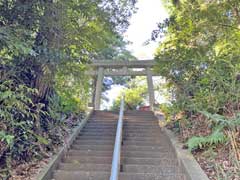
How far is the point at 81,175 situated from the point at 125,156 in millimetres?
1004

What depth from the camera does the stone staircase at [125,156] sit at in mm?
4195

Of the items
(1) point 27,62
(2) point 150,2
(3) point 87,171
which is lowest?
(3) point 87,171

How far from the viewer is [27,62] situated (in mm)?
4344

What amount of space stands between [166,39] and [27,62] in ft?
12.6

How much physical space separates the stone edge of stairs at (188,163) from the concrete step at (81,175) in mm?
1033

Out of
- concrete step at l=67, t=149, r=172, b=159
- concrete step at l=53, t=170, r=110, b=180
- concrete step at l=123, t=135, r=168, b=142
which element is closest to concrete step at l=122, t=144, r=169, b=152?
concrete step at l=67, t=149, r=172, b=159

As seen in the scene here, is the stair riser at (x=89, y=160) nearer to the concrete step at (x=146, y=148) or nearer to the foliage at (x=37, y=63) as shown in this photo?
the foliage at (x=37, y=63)

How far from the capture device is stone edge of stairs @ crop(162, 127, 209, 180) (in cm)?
369

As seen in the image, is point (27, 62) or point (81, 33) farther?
point (81, 33)

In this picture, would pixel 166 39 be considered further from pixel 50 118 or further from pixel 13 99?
pixel 13 99

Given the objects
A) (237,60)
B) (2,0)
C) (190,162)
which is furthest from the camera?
(237,60)

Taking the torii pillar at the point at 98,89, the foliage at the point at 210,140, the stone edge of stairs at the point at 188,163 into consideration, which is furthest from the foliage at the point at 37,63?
the torii pillar at the point at 98,89

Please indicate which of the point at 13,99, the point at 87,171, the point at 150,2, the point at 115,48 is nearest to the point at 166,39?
the point at 150,2

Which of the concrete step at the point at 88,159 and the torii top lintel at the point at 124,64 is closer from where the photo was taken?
the concrete step at the point at 88,159
